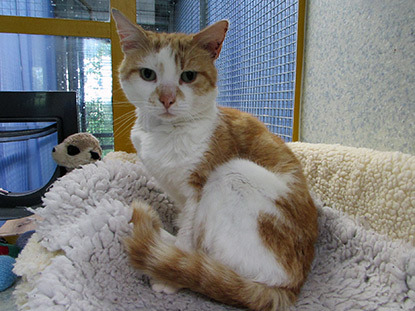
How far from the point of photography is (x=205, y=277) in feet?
2.38

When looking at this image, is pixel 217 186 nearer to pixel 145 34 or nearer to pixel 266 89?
pixel 145 34

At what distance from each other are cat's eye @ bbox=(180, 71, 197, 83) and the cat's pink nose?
10 centimetres

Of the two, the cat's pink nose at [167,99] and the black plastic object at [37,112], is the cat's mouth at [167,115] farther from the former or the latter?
the black plastic object at [37,112]

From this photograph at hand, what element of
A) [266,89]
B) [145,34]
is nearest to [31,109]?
[145,34]

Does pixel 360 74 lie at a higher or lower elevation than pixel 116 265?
higher

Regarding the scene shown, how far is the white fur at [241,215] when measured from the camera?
78 centimetres

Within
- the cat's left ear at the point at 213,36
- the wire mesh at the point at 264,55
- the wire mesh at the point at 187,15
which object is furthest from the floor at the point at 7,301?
the wire mesh at the point at 187,15

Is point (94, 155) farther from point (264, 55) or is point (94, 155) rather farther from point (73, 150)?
point (264, 55)

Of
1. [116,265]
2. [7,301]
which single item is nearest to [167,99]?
[116,265]

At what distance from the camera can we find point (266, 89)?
1664 mm

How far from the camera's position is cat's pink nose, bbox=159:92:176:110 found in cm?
91

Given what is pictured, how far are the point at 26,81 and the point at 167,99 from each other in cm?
118

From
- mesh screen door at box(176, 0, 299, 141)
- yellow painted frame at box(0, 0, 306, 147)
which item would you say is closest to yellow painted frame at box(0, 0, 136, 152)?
yellow painted frame at box(0, 0, 306, 147)

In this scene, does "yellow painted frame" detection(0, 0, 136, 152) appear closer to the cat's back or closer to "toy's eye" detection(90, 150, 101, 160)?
"toy's eye" detection(90, 150, 101, 160)
